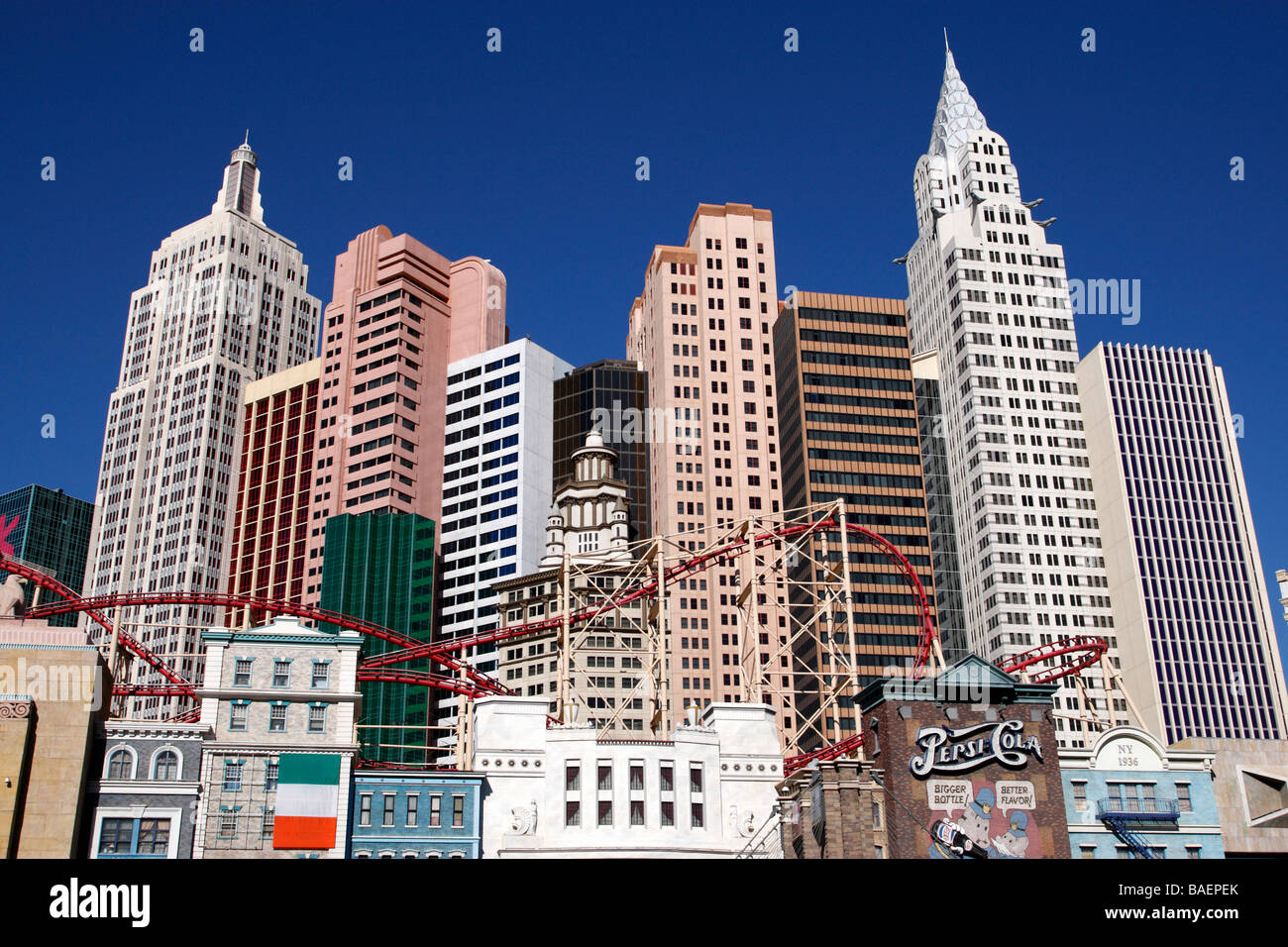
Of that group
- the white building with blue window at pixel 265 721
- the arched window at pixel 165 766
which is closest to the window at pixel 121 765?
the arched window at pixel 165 766

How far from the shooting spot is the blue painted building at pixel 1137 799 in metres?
73.1

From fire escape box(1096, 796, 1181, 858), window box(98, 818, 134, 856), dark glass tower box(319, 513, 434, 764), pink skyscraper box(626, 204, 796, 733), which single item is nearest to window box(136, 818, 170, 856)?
window box(98, 818, 134, 856)

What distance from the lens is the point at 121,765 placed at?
69875 mm

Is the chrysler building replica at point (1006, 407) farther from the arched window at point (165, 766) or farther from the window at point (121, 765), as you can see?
the window at point (121, 765)

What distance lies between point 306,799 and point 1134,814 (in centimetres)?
4718

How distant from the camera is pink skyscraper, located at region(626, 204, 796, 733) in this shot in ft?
534

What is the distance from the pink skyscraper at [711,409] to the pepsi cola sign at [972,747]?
8575 centimetres

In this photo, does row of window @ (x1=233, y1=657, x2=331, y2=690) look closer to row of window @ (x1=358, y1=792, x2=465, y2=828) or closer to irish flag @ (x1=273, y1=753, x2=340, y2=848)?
irish flag @ (x1=273, y1=753, x2=340, y2=848)

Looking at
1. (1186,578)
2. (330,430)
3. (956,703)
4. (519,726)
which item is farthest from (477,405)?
(956,703)
